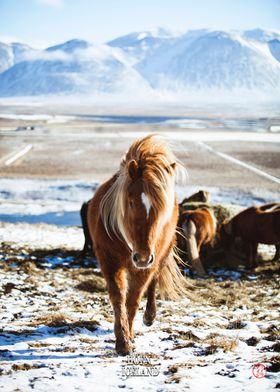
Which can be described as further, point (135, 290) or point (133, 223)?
point (135, 290)

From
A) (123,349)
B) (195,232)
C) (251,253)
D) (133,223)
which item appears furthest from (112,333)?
(251,253)

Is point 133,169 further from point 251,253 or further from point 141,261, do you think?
point 251,253

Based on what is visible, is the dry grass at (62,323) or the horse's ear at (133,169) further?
the dry grass at (62,323)

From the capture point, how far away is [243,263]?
8.00 metres

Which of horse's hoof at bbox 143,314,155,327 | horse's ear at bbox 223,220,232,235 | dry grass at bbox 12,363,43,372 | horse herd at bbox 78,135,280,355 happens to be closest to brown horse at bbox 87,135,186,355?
horse herd at bbox 78,135,280,355

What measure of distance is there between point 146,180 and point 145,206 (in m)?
0.22

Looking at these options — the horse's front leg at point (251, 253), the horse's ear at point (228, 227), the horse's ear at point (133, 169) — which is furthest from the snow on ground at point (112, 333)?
the horse's ear at point (133, 169)

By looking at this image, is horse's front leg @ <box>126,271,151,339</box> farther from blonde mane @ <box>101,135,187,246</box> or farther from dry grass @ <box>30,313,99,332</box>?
dry grass @ <box>30,313,99,332</box>

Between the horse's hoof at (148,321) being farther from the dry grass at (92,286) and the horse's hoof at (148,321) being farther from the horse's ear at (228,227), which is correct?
the horse's ear at (228,227)

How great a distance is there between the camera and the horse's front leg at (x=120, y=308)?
3.43 metres

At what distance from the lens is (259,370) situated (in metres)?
2.85

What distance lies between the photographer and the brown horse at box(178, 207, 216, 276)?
7559 millimetres

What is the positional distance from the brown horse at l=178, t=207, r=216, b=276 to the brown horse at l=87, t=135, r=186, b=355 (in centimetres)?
365

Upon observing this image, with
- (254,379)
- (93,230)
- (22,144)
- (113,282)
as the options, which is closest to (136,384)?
(254,379)
